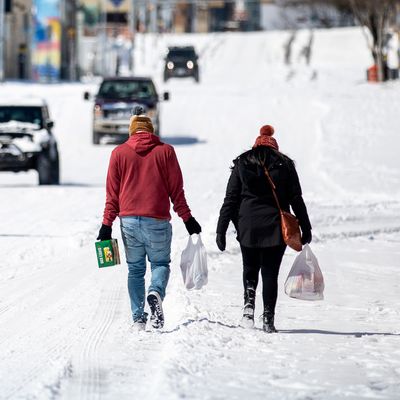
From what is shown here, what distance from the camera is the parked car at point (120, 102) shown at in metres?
33.9

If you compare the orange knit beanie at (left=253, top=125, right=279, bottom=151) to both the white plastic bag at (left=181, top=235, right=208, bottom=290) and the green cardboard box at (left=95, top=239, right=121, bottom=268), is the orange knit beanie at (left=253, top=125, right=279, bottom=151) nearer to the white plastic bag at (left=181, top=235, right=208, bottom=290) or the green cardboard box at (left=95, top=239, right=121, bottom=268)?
the white plastic bag at (left=181, top=235, right=208, bottom=290)

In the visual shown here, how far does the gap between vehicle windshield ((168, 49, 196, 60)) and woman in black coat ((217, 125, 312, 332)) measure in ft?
179

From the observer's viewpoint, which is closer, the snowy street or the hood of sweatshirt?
the snowy street

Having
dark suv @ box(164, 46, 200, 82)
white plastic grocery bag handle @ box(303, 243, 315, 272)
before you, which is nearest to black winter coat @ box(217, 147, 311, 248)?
white plastic grocery bag handle @ box(303, 243, 315, 272)

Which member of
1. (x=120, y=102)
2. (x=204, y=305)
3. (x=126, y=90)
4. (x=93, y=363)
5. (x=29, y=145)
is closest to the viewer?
(x=93, y=363)

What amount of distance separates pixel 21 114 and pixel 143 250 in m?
16.4

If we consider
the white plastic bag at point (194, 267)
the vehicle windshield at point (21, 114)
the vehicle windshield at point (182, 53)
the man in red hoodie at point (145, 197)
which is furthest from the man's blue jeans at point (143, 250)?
the vehicle windshield at point (182, 53)

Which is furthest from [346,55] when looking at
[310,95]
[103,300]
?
[103,300]

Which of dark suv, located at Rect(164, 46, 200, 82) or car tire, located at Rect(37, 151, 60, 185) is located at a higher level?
dark suv, located at Rect(164, 46, 200, 82)

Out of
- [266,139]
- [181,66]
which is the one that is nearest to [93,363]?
[266,139]

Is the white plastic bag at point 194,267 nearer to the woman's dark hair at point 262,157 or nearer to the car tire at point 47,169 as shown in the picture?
the woman's dark hair at point 262,157

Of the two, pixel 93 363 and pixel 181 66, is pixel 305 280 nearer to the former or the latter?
pixel 93 363

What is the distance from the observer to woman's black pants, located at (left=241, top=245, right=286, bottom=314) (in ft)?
30.3

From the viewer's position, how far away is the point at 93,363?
7902 mm
